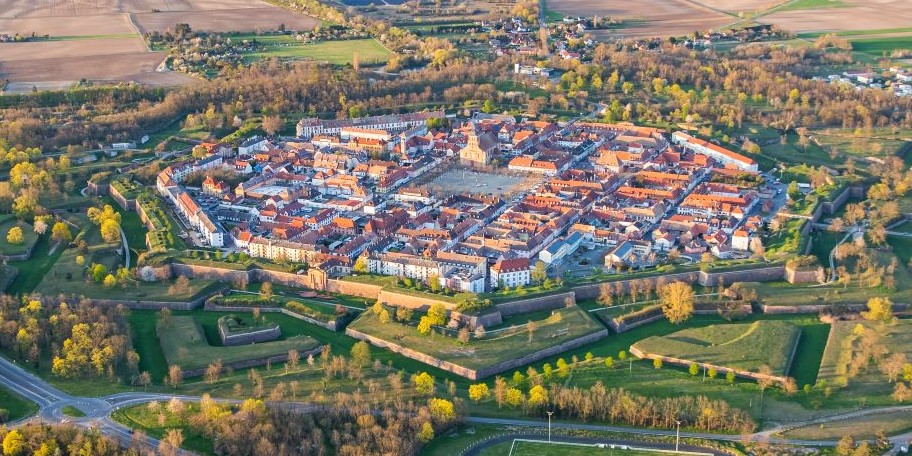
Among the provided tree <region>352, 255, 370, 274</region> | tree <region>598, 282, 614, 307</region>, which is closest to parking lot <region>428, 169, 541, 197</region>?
tree <region>352, 255, 370, 274</region>

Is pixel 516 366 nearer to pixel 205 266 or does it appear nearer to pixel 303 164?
pixel 205 266

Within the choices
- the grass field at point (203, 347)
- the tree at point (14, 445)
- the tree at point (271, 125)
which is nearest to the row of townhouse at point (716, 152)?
the tree at point (271, 125)

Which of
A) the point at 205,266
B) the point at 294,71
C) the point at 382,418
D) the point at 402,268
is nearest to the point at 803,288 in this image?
the point at 402,268

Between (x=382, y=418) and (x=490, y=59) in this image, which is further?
(x=490, y=59)

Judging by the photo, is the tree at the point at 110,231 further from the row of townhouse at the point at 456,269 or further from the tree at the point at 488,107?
the tree at the point at 488,107

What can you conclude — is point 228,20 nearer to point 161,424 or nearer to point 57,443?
point 161,424

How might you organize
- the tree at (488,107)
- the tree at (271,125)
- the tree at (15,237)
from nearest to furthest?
1. the tree at (15,237)
2. the tree at (271,125)
3. the tree at (488,107)
